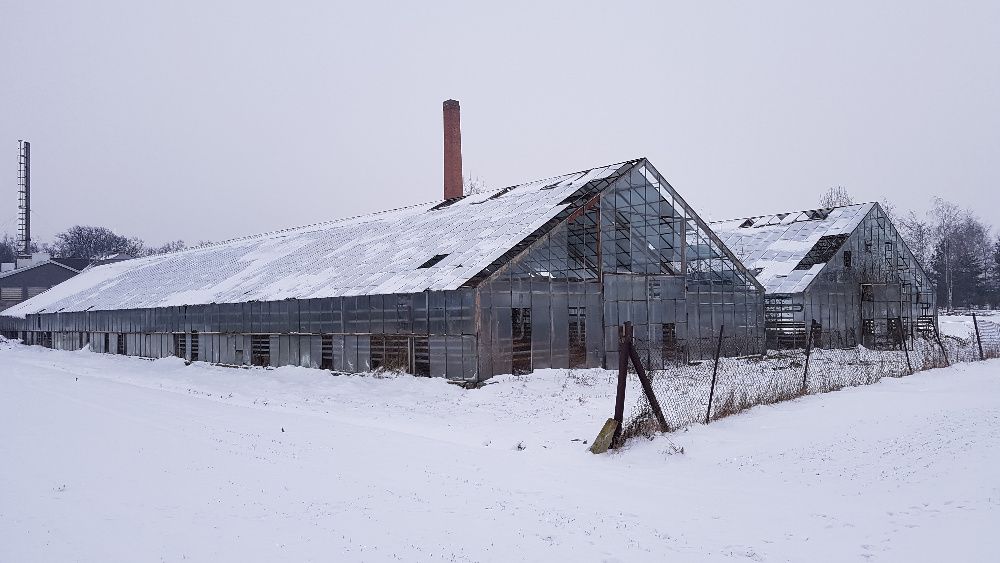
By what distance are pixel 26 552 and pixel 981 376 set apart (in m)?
25.0

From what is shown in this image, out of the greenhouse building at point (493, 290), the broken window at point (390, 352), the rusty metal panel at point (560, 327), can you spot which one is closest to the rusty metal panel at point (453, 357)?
the greenhouse building at point (493, 290)

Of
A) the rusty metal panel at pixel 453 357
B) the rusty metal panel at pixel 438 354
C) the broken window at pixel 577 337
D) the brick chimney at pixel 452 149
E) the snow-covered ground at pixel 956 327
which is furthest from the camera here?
the snow-covered ground at pixel 956 327

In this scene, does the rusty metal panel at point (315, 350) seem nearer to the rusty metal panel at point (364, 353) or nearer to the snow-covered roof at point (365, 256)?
the snow-covered roof at point (365, 256)

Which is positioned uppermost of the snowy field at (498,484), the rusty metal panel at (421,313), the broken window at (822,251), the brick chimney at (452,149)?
the brick chimney at (452,149)

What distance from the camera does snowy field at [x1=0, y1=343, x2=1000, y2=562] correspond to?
25.8 feet

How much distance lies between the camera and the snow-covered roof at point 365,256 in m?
26.8

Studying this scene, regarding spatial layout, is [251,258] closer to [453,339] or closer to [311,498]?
[453,339]

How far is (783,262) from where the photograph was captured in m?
41.7

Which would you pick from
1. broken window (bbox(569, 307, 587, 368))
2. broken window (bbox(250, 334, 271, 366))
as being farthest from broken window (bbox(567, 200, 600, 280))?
broken window (bbox(250, 334, 271, 366))

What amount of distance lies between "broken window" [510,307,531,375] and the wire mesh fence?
3.70 metres

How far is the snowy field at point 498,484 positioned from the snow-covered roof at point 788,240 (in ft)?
70.6

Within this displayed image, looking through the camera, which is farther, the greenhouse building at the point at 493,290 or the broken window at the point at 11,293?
the broken window at the point at 11,293

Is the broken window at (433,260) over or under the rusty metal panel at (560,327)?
over

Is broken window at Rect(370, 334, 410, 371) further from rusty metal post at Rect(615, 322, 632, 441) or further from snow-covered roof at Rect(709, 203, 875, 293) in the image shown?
snow-covered roof at Rect(709, 203, 875, 293)
